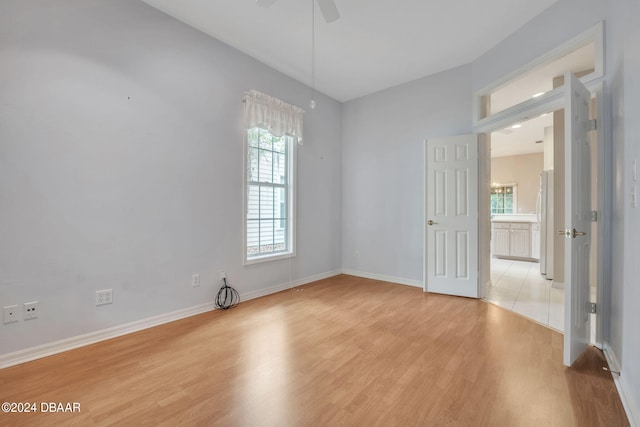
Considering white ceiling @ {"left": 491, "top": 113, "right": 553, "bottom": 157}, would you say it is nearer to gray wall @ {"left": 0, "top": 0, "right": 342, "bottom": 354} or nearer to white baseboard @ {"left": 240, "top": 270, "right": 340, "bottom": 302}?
white baseboard @ {"left": 240, "top": 270, "right": 340, "bottom": 302}

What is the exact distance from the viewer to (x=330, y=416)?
1.50 meters

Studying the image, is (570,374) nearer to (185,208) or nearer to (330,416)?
(330,416)

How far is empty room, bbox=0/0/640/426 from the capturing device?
1709 mm

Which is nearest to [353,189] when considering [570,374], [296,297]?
[296,297]

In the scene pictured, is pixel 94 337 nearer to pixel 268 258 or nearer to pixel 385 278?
pixel 268 258

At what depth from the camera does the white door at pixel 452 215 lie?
358cm

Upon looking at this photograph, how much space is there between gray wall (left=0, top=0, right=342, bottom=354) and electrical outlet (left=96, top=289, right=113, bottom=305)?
0.05 metres

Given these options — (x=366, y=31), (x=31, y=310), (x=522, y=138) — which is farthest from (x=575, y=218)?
(x=522, y=138)

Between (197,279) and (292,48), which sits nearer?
(197,279)

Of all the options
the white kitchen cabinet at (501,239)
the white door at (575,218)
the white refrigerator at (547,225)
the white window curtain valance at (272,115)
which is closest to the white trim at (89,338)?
the white window curtain valance at (272,115)

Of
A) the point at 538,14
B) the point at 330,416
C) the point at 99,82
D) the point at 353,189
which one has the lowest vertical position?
the point at 330,416

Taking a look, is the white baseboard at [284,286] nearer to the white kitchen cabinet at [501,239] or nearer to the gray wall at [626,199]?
the gray wall at [626,199]

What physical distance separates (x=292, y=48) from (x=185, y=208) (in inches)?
90.6

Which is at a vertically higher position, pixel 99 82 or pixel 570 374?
pixel 99 82
